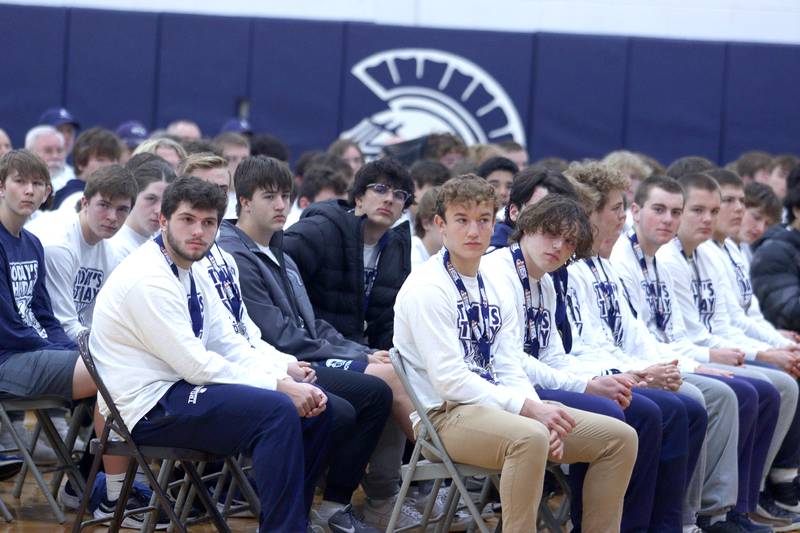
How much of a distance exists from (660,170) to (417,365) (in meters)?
4.51

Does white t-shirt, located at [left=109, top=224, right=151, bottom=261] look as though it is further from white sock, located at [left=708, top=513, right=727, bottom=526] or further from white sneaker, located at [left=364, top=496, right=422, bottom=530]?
white sock, located at [left=708, top=513, right=727, bottom=526]

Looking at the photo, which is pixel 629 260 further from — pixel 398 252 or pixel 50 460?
pixel 50 460

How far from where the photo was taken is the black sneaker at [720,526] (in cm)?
545

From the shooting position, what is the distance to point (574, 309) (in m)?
5.27

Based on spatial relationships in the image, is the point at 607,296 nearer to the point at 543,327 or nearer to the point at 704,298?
the point at 543,327

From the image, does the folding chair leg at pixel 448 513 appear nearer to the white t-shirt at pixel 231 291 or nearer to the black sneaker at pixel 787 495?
the white t-shirt at pixel 231 291

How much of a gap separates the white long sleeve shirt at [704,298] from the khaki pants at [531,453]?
183 centimetres

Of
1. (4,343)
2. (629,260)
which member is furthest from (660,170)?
(4,343)

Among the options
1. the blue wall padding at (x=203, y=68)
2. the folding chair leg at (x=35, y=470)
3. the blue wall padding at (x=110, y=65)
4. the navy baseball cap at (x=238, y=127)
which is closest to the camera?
the folding chair leg at (x=35, y=470)

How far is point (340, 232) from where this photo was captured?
5.63 m

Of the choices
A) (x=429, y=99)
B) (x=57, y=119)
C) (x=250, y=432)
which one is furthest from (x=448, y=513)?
(x=429, y=99)

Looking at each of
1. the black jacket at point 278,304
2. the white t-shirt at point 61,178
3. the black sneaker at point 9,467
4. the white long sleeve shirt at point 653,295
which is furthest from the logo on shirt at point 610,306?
the white t-shirt at point 61,178

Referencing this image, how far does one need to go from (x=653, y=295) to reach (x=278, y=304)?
197 centimetres

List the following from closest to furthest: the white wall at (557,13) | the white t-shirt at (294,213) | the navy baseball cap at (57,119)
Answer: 1. the white t-shirt at (294,213)
2. the navy baseball cap at (57,119)
3. the white wall at (557,13)
